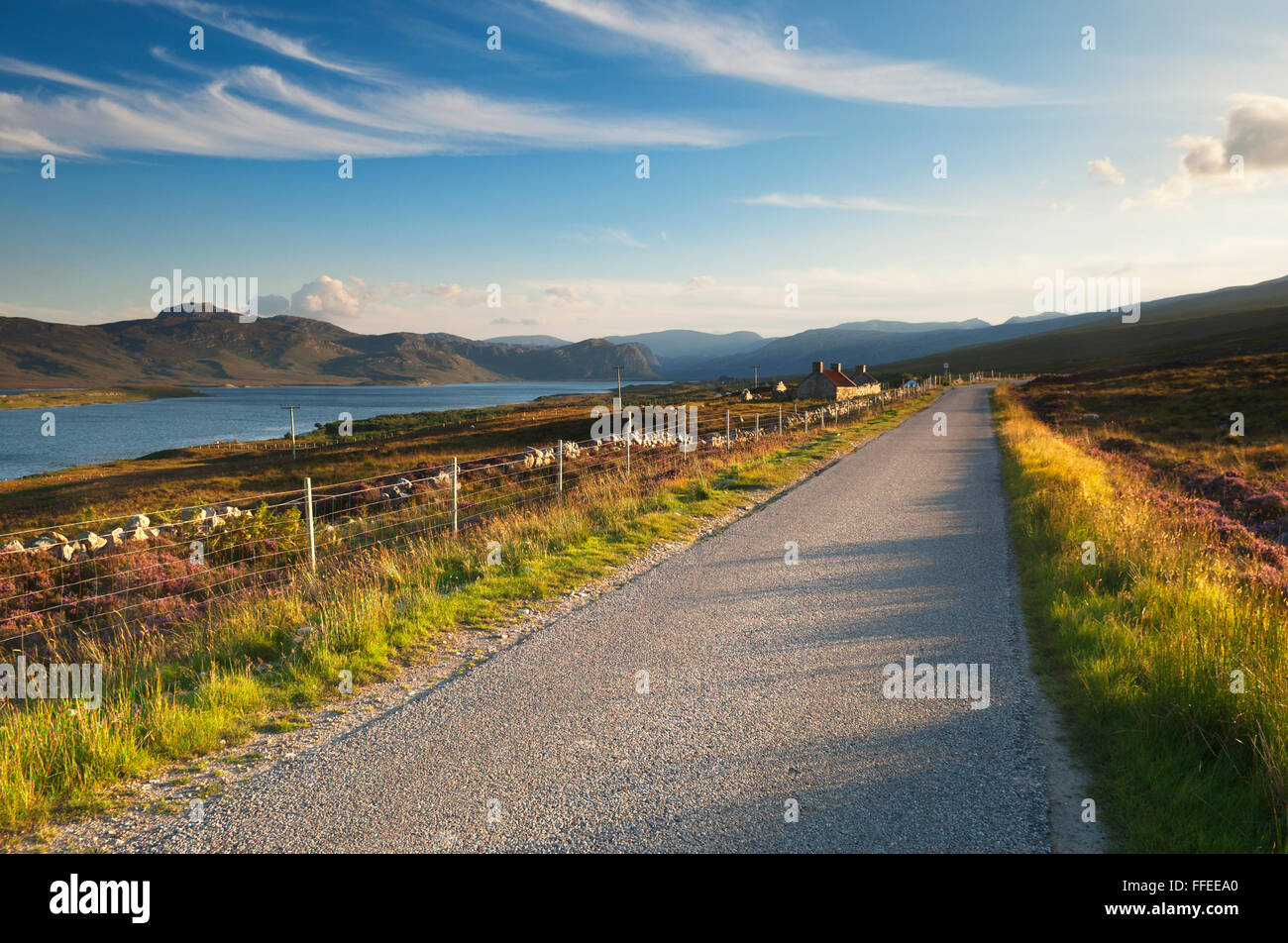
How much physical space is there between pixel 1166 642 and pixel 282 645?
773cm

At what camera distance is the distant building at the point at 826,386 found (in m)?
81.9

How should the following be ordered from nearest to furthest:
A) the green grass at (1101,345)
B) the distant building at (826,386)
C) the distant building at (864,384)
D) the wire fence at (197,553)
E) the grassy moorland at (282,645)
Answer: the grassy moorland at (282,645) < the wire fence at (197,553) < the distant building at (826,386) < the distant building at (864,384) < the green grass at (1101,345)

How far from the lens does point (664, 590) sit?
8484 millimetres

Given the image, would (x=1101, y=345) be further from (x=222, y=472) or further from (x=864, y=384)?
(x=222, y=472)

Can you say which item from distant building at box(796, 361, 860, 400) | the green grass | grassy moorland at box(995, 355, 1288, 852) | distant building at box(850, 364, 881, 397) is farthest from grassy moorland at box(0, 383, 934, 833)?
the green grass

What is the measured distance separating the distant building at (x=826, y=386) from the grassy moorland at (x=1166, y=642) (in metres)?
66.5

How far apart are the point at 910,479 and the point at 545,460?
11306 mm

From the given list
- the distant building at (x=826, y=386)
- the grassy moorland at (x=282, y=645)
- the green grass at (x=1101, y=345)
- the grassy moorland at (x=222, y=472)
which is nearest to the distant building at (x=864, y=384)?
the distant building at (x=826, y=386)

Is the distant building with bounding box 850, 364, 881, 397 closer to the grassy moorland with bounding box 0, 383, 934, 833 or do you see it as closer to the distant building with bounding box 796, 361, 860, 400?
the distant building with bounding box 796, 361, 860, 400

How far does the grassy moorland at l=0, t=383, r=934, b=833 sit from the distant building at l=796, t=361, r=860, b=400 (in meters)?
72.8

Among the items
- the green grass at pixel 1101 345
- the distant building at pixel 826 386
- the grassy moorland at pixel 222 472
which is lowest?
the grassy moorland at pixel 222 472

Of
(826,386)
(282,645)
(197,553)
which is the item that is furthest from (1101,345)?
(282,645)

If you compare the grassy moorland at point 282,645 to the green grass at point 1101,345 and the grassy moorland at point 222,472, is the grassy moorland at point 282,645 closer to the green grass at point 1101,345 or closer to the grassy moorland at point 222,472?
the grassy moorland at point 222,472

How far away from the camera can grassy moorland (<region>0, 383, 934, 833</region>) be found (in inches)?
169
